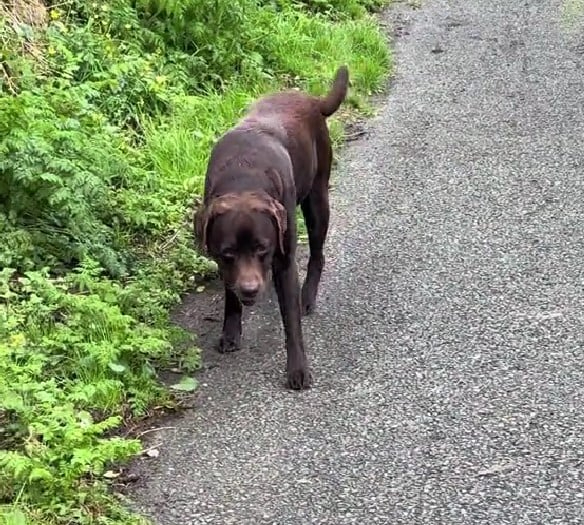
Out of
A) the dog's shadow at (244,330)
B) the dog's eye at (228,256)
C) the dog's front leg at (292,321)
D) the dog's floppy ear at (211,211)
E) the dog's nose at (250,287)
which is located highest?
the dog's floppy ear at (211,211)

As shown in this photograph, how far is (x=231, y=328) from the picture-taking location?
4.80 m

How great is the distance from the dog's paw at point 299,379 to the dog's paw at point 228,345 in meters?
0.44

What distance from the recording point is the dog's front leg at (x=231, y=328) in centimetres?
478

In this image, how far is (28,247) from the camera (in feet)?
16.7

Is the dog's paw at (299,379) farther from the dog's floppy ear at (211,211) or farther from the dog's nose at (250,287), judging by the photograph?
the dog's floppy ear at (211,211)

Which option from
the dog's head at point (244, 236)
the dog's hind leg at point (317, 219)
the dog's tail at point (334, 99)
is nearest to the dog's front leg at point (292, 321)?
the dog's head at point (244, 236)

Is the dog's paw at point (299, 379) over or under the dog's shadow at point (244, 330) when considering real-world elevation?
over

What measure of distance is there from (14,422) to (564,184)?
394cm

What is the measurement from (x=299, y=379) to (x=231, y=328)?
51cm

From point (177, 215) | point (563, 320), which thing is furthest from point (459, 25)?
point (563, 320)

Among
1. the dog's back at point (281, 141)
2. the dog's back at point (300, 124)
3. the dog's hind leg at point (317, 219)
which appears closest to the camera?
the dog's back at point (281, 141)

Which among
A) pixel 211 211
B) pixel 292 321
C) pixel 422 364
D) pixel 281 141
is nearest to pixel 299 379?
pixel 292 321

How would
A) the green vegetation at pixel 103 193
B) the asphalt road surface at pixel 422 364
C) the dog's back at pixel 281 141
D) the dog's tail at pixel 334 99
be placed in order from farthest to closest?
the dog's tail at pixel 334 99 → the dog's back at pixel 281 141 → the green vegetation at pixel 103 193 → the asphalt road surface at pixel 422 364

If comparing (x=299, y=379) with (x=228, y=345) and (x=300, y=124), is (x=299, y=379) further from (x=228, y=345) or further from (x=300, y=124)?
(x=300, y=124)
